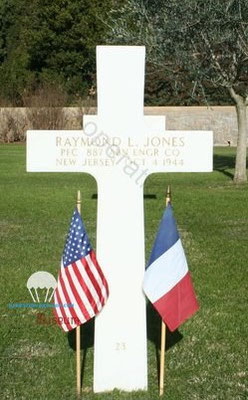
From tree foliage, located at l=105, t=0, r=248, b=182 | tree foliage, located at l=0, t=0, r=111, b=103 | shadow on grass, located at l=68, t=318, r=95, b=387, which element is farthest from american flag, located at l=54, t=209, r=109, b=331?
tree foliage, located at l=0, t=0, r=111, b=103

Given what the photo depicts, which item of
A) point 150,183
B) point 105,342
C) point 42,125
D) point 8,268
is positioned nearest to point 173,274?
point 105,342

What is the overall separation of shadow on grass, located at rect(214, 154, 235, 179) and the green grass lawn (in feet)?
25.3

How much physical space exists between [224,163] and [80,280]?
22173 mm

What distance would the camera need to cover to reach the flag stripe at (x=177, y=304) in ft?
15.9

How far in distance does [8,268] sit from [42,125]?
29069 mm

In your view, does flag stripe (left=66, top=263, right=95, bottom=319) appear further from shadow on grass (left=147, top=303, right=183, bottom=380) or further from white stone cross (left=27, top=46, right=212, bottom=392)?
shadow on grass (left=147, top=303, right=183, bottom=380)

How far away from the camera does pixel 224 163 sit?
87.6 ft

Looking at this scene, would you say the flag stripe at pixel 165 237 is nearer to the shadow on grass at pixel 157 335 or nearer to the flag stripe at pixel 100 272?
the flag stripe at pixel 100 272

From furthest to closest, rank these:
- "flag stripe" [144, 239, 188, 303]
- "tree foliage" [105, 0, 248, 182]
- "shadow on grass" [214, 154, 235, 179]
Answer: "shadow on grass" [214, 154, 235, 179] < "tree foliage" [105, 0, 248, 182] < "flag stripe" [144, 239, 188, 303]

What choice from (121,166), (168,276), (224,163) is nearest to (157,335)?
(168,276)

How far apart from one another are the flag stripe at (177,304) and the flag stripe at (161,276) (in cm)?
4

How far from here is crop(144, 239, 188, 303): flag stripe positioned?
15.9 feet

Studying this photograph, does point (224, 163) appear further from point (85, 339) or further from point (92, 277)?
point (92, 277)

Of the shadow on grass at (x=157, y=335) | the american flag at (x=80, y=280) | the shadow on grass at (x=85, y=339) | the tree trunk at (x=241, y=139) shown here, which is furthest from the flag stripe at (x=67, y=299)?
the tree trunk at (x=241, y=139)
